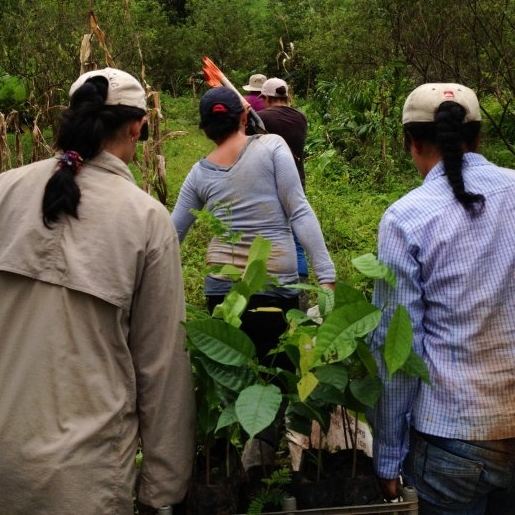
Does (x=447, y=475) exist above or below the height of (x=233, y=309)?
below

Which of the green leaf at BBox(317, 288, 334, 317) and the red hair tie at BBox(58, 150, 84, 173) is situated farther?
the green leaf at BBox(317, 288, 334, 317)

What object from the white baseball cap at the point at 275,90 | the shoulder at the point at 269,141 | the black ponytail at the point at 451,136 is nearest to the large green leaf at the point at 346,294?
the black ponytail at the point at 451,136

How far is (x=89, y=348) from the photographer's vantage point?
2.16m

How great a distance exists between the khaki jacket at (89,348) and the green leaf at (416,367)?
0.60 metres

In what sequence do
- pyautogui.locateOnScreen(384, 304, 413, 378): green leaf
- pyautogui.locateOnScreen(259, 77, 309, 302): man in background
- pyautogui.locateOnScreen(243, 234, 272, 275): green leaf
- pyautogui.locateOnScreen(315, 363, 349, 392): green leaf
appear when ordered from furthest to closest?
pyautogui.locateOnScreen(259, 77, 309, 302): man in background
pyautogui.locateOnScreen(243, 234, 272, 275): green leaf
pyautogui.locateOnScreen(315, 363, 349, 392): green leaf
pyautogui.locateOnScreen(384, 304, 413, 378): green leaf

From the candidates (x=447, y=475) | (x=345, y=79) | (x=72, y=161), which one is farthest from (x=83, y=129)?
(x=345, y=79)

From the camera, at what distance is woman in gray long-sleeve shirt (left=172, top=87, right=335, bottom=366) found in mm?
3686

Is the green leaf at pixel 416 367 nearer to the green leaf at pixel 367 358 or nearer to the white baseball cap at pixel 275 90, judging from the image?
the green leaf at pixel 367 358

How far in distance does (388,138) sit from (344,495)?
9.76 metres

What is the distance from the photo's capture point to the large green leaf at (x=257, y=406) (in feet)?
6.85

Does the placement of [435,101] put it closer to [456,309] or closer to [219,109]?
[456,309]

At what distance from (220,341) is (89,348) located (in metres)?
0.34

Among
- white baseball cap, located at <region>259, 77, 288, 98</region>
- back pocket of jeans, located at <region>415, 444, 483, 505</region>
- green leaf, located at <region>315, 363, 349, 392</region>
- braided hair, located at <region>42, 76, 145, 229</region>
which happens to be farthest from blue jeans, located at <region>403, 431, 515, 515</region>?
white baseball cap, located at <region>259, 77, 288, 98</region>

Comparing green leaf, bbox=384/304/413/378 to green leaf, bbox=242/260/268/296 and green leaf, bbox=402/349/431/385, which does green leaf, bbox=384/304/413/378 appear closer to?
green leaf, bbox=402/349/431/385
